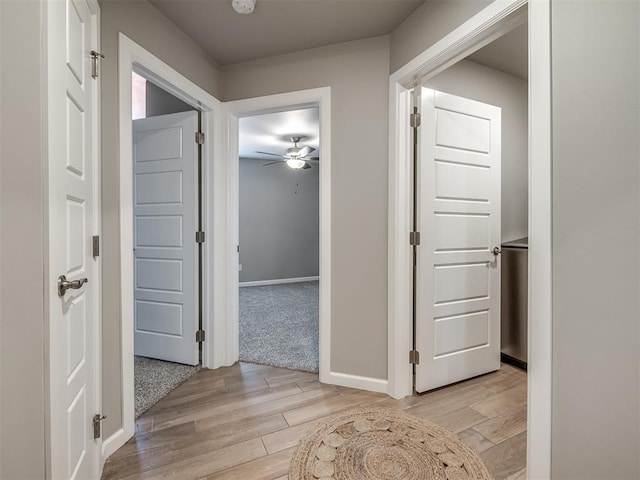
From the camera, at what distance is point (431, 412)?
1.93 m

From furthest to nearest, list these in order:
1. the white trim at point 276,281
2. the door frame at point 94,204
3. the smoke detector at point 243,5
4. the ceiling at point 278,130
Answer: the white trim at point 276,281
the ceiling at point 278,130
the smoke detector at point 243,5
the door frame at point 94,204

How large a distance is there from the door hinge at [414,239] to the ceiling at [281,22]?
1.38 m

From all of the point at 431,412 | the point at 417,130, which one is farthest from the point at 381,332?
the point at 417,130

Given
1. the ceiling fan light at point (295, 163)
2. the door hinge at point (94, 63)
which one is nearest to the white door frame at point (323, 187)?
the door hinge at point (94, 63)

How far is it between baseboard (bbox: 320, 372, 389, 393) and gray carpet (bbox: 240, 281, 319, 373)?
9.6 inches

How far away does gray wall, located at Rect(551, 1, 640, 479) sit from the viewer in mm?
951

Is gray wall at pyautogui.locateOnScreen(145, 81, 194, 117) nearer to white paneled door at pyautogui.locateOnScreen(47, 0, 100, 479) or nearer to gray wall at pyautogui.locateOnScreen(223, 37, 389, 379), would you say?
gray wall at pyautogui.locateOnScreen(223, 37, 389, 379)

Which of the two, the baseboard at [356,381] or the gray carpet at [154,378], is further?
the baseboard at [356,381]

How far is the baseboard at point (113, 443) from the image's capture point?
151cm

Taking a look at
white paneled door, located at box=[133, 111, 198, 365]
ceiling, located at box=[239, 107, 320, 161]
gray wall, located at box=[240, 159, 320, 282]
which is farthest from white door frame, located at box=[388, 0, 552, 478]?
gray wall, located at box=[240, 159, 320, 282]

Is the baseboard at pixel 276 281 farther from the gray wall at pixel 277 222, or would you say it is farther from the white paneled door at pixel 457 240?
the white paneled door at pixel 457 240

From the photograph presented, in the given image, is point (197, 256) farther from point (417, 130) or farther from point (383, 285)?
point (417, 130)

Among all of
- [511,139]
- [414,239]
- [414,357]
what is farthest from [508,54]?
[414,357]

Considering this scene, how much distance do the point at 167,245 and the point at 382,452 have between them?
2175mm
